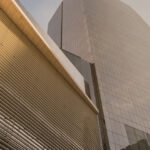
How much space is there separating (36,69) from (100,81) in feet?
17.1

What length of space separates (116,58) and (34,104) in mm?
10071

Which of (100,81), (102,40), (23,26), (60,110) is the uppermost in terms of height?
(23,26)

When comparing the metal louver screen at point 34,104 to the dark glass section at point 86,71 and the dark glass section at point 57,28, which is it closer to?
the dark glass section at point 86,71

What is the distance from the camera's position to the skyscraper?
910 centimetres

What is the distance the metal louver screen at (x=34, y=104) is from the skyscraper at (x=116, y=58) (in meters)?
2.27

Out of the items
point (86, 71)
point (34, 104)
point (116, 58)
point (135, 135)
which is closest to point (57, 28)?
point (116, 58)

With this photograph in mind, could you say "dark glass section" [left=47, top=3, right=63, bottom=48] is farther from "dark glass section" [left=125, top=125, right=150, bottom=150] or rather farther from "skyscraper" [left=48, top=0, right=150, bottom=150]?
"dark glass section" [left=125, top=125, right=150, bottom=150]

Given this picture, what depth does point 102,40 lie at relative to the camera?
50.6 feet

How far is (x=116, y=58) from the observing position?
564 inches

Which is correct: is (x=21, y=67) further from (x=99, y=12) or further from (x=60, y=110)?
(x=99, y=12)

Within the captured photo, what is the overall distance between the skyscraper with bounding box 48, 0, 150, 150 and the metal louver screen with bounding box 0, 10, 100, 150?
2.27m

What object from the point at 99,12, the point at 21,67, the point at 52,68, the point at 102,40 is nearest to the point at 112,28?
the point at 99,12

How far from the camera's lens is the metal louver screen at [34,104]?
14.1ft

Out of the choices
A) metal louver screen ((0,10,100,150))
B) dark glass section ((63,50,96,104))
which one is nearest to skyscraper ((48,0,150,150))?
dark glass section ((63,50,96,104))
